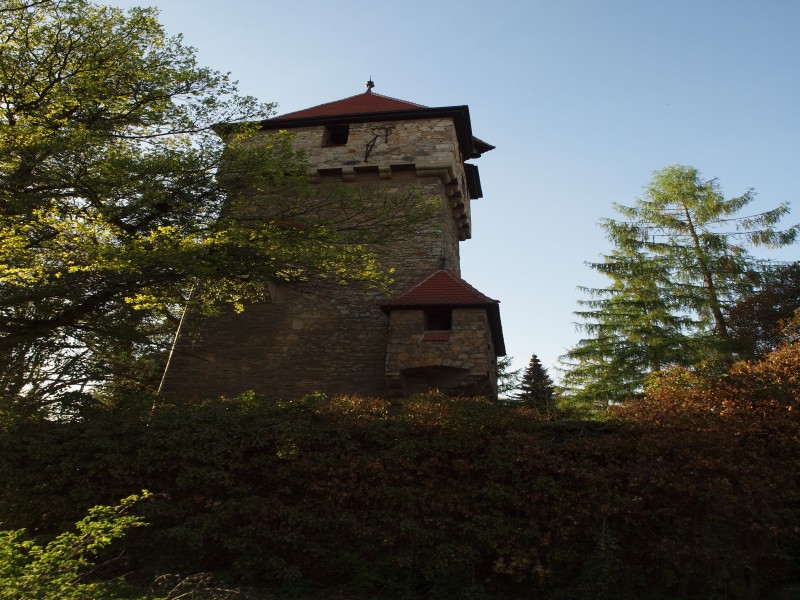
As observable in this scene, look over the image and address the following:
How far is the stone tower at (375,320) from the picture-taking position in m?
10.7

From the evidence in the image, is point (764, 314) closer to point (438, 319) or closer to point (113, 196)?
point (438, 319)

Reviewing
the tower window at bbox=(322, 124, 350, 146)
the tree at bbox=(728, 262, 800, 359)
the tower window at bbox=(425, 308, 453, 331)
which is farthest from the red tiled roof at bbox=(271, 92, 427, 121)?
the tree at bbox=(728, 262, 800, 359)

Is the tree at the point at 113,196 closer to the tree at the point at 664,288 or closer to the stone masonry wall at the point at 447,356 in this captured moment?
the stone masonry wall at the point at 447,356

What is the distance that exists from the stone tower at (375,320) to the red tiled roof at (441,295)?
21 millimetres

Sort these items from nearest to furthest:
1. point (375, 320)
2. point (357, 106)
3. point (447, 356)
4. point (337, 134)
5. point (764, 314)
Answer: point (447, 356) → point (375, 320) → point (764, 314) → point (337, 134) → point (357, 106)

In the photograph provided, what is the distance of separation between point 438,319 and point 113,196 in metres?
6.14

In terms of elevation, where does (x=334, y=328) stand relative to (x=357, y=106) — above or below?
below

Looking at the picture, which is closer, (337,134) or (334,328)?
(334,328)

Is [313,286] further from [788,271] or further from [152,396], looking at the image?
[788,271]

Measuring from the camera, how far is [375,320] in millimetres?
12016

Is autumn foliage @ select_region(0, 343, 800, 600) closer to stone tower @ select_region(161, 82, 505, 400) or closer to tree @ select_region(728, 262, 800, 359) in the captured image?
stone tower @ select_region(161, 82, 505, 400)

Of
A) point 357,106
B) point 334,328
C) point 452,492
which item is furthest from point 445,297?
point 357,106

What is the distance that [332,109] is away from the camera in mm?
16016

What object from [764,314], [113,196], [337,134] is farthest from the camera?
[337,134]
